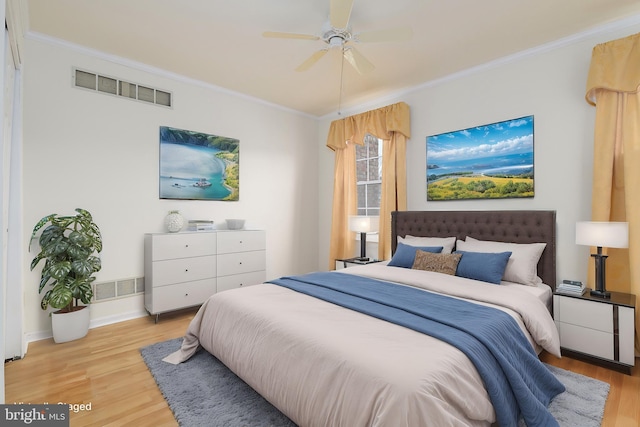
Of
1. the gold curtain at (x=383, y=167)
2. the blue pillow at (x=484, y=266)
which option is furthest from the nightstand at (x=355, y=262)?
the blue pillow at (x=484, y=266)

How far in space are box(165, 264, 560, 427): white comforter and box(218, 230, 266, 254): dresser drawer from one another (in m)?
1.43

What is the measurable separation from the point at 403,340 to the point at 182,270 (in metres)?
2.71

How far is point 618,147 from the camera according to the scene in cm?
264

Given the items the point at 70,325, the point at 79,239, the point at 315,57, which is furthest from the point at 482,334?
the point at 70,325

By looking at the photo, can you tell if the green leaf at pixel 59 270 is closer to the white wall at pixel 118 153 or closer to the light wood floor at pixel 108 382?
the white wall at pixel 118 153

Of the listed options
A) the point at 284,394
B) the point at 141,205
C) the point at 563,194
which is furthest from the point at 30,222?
the point at 563,194

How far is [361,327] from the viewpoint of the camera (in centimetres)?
174

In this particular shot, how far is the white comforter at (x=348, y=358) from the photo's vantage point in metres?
1.28

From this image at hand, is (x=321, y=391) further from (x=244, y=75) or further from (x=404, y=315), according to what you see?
(x=244, y=75)

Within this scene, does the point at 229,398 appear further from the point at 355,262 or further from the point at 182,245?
the point at 355,262

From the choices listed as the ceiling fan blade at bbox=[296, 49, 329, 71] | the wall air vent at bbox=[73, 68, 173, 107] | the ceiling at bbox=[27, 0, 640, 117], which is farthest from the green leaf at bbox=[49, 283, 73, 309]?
the ceiling fan blade at bbox=[296, 49, 329, 71]

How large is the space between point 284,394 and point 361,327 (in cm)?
53

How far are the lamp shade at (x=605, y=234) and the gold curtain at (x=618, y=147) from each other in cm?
26

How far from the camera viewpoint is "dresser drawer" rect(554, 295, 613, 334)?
92.7 inches
